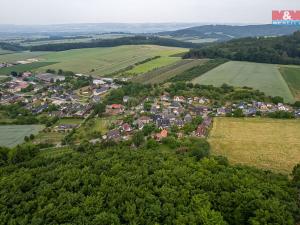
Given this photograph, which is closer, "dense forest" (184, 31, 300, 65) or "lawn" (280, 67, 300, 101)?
"lawn" (280, 67, 300, 101)

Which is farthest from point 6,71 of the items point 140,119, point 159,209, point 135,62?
point 159,209

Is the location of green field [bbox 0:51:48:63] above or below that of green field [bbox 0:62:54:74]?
above

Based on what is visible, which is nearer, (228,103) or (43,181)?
(43,181)

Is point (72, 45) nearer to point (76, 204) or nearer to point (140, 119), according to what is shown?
point (140, 119)

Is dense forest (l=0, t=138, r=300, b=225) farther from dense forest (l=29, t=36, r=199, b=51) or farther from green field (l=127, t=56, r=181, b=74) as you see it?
dense forest (l=29, t=36, r=199, b=51)

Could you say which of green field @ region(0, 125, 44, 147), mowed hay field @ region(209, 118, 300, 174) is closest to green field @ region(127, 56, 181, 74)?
green field @ region(0, 125, 44, 147)

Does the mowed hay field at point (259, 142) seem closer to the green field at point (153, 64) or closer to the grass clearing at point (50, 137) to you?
the grass clearing at point (50, 137)
